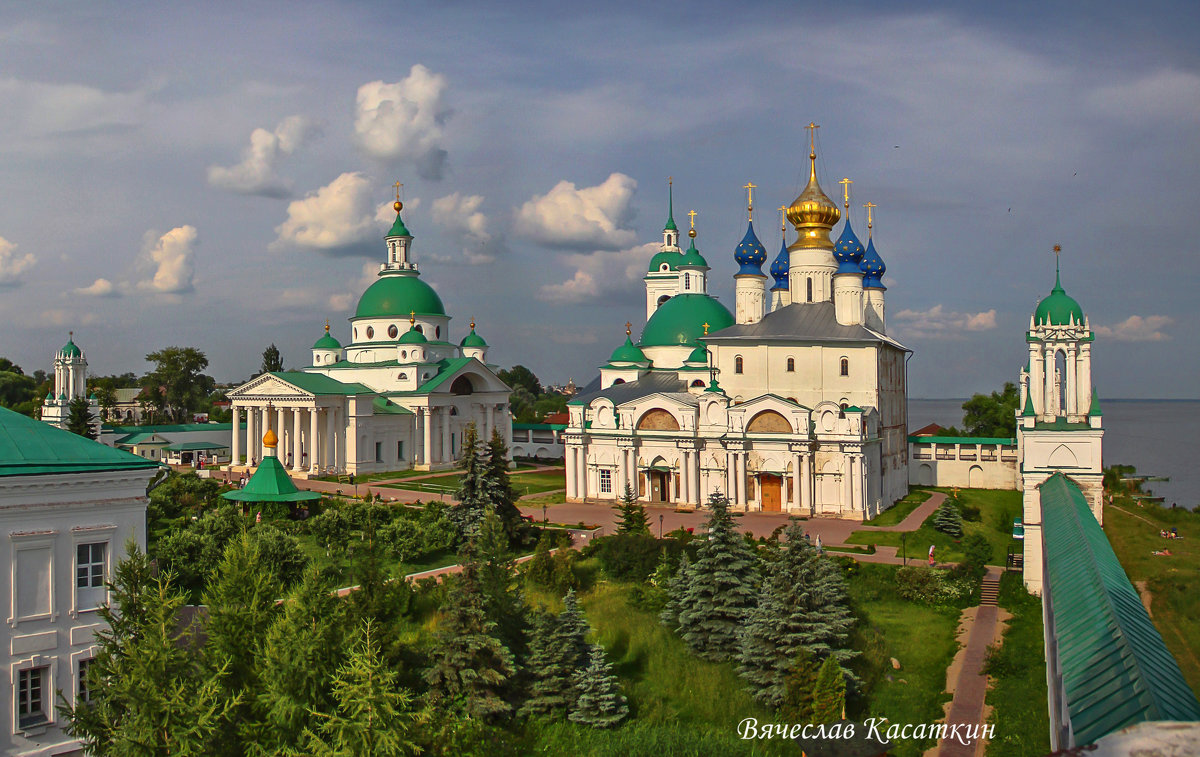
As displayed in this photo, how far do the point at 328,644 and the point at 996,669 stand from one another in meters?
12.9

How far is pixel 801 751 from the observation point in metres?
15.8

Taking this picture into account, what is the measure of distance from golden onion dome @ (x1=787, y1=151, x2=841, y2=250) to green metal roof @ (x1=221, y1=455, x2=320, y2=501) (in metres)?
24.7

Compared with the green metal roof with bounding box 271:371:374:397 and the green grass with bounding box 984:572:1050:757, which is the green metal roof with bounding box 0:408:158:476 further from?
the green metal roof with bounding box 271:371:374:397

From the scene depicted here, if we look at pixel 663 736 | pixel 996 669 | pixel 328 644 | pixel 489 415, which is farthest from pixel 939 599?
Answer: pixel 489 415

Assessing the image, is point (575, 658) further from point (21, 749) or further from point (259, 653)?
point (21, 749)

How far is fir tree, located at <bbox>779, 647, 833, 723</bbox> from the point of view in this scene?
55.9ft

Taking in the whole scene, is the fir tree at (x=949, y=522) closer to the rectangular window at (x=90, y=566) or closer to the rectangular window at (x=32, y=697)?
the rectangular window at (x=90, y=566)

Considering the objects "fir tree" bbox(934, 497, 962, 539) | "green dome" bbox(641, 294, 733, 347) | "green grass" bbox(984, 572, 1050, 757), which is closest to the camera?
"green grass" bbox(984, 572, 1050, 757)

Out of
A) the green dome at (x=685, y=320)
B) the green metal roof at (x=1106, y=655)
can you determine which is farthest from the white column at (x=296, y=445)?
the green metal roof at (x=1106, y=655)

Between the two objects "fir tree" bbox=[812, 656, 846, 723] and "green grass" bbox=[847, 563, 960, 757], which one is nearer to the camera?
"fir tree" bbox=[812, 656, 846, 723]

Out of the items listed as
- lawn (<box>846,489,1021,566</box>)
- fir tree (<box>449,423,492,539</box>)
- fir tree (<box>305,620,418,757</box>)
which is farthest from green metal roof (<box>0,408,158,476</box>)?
lawn (<box>846,489,1021,566</box>)

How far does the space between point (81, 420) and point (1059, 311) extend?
1760 inches

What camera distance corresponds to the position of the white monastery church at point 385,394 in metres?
52.1

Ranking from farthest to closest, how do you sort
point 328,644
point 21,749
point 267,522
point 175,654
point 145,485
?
point 267,522, point 145,485, point 21,749, point 328,644, point 175,654
